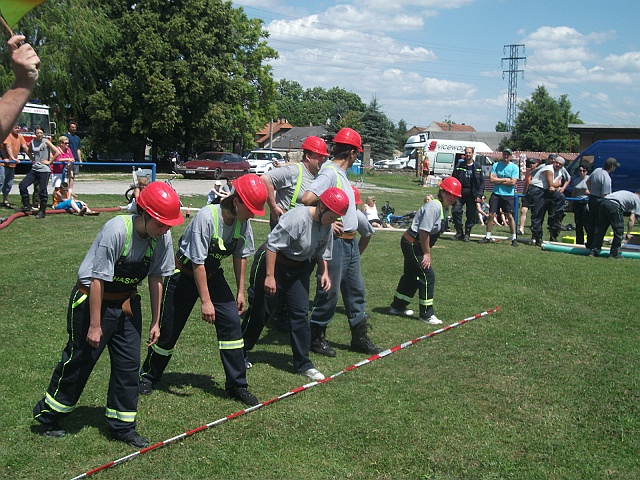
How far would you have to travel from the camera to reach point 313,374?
6.13m

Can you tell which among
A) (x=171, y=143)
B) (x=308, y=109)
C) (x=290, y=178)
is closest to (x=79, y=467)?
(x=290, y=178)

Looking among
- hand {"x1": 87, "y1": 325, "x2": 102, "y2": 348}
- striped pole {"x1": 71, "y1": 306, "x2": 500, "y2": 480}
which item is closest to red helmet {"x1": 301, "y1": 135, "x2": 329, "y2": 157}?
striped pole {"x1": 71, "y1": 306, "x2": 500, "y2": 480}

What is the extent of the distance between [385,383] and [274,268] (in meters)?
1.46

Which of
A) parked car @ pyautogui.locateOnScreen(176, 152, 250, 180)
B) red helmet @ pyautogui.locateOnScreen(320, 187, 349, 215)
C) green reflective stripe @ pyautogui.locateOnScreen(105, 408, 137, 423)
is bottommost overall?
green reflective stripe @ pyautogui.locateOnScreen(105, 408, 137, 423)

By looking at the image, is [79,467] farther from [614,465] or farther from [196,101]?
[196,101]

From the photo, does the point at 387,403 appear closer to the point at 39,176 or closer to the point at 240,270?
the point at 240,270

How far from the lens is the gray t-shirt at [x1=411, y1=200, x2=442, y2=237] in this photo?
8125 mm

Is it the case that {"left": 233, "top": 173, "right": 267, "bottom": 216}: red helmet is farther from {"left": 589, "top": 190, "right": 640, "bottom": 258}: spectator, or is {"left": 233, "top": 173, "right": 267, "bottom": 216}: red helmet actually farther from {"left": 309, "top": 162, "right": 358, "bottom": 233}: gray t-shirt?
{"left": 589, "top": 190, "right": 640, "bottom": 258}: spectator

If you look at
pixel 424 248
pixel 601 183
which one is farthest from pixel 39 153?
pixel 601 183

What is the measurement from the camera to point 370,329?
802 cm

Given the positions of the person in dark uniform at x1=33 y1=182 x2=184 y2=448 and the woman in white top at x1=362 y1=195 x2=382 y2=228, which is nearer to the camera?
the person in dark uniform at x1=33 y1=182 x2=184 y2=448

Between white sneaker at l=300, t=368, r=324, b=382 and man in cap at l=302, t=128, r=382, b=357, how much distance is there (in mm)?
777

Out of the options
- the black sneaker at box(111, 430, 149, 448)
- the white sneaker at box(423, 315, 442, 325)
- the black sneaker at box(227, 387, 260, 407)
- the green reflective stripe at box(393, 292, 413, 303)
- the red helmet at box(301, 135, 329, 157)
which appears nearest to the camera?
the black sneaker at box(111, 430, 149, 448)

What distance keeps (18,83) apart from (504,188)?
14070mm
